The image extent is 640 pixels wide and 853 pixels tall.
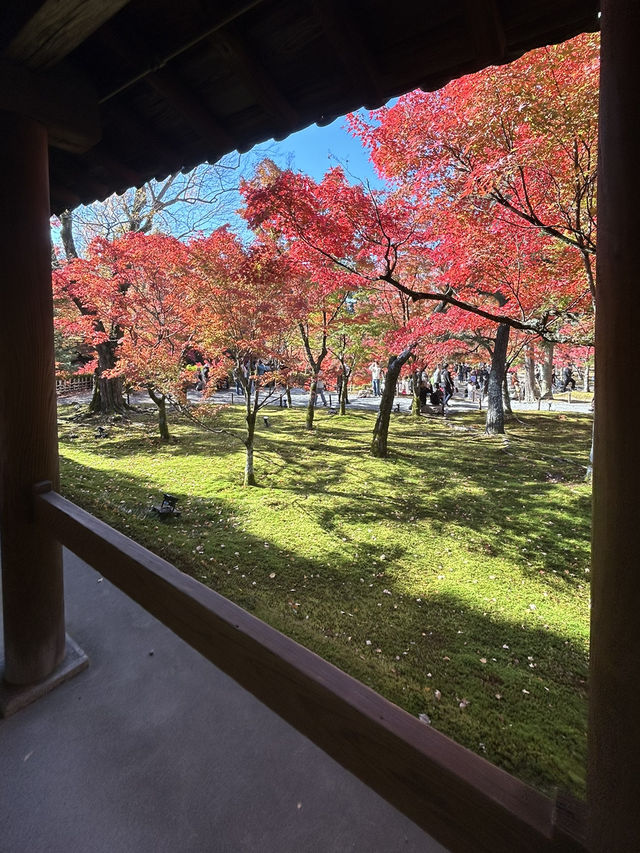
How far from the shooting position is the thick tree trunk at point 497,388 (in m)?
10.9

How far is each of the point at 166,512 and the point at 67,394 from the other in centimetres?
1482

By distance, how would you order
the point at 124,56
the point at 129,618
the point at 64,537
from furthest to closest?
the point at 129,618, the point at 64,537, the point at 124,56

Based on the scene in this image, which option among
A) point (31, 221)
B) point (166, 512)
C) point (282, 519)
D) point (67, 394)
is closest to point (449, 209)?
point (282, 519)

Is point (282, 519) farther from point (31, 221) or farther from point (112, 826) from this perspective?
point (31, 221)

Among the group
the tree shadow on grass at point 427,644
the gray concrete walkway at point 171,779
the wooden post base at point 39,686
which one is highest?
the wooden post base at point 39,686

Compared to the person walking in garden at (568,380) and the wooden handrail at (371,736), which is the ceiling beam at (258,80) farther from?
the person walking in garden at (568,380)

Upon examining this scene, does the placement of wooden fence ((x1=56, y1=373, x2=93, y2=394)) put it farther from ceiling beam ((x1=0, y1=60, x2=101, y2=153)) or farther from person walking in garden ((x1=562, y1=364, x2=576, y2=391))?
person walking in garden ((x1=562, y1=364, x2=576, y2=391))

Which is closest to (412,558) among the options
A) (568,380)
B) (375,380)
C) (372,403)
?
(372,403)

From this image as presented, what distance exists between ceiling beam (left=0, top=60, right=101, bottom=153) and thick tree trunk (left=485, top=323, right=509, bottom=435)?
1056cm

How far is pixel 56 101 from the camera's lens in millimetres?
1717

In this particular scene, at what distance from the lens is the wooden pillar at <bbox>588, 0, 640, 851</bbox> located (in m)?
0.62

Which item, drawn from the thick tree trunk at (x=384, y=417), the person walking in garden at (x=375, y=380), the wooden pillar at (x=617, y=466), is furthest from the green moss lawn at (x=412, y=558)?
the person walking in garden at (x=375, y=380)

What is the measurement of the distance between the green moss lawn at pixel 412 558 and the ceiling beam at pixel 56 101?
316 centimetres

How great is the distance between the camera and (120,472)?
6.96 metres
